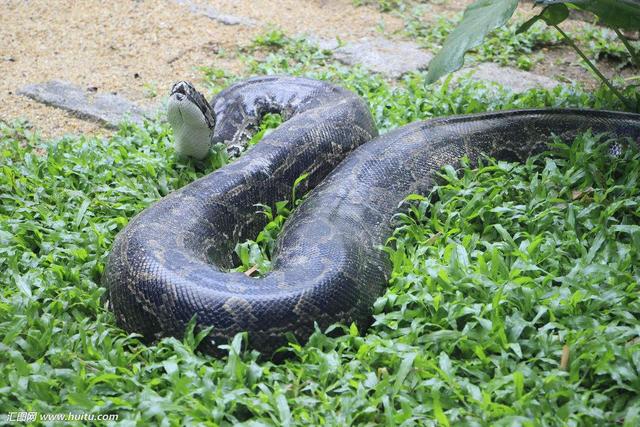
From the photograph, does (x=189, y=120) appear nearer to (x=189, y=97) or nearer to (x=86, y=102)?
(x=189, y=97)

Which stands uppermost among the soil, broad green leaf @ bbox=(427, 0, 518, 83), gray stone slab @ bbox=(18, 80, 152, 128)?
broad green leaf @ bbox=(427, 0, 518, 83)

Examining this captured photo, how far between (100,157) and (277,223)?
1.94m

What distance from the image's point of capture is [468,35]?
5.51 m

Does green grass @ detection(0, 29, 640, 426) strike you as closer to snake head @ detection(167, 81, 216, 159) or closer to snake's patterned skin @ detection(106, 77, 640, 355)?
snake's patterned skin @ detection(106, 77, 640, 355)

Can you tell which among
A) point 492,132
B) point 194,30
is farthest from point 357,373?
point 194,30

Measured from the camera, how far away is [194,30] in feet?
31.4

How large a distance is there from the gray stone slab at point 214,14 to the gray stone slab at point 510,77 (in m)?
3.34

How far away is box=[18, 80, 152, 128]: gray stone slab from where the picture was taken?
727 centimetres

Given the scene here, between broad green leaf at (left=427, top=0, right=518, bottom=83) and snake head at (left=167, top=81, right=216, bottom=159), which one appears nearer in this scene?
broad green leaf at (left=427, top=0, right=518, bottom=83)

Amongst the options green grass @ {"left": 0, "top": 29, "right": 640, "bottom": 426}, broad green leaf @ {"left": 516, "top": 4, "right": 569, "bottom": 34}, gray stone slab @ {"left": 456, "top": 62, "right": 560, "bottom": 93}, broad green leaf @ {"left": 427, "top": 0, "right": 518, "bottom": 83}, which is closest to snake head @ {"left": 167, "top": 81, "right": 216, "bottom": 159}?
green grass @ {"left": 0, "top": 29, "right": 640, "bottom": 426}

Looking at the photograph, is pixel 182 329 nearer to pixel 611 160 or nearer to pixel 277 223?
pixel 277 223

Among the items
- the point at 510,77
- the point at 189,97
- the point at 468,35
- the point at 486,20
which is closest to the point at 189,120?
the point at 189,97

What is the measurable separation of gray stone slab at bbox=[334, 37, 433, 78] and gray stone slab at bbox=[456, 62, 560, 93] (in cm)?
65

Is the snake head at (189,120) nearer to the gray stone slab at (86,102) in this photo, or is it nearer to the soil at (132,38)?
the gray stone slab at (86,102)
